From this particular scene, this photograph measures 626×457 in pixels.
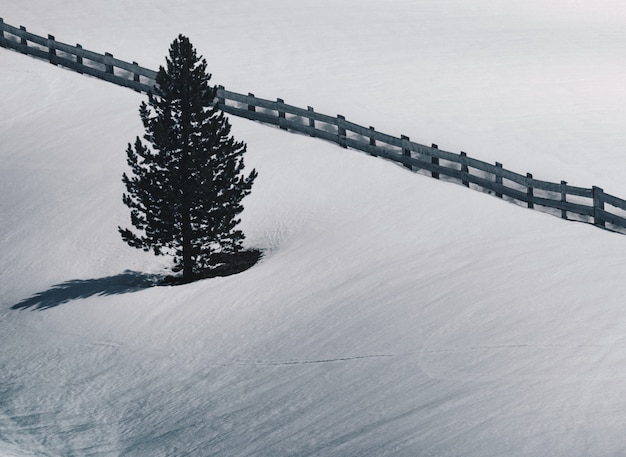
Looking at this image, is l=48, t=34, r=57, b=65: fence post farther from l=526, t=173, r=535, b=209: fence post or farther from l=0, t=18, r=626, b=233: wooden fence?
l=526, t=173, r=535, b=209: fence post

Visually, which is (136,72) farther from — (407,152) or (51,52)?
(407,152)

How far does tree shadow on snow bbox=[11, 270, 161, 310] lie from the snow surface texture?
78mm

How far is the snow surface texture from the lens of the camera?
53.1 feet

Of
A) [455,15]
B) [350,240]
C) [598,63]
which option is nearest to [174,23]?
[455,15]

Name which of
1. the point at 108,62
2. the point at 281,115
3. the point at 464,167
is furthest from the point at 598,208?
the point at 108,62

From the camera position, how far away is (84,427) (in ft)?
59.0

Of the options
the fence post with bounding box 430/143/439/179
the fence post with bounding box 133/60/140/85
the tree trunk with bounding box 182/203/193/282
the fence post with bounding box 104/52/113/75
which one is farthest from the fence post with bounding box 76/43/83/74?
the tree trunk with bounding box 182/203/193/282

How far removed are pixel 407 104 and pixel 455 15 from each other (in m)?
17.8

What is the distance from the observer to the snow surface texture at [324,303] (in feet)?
53.1

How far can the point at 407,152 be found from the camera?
84.9 ft

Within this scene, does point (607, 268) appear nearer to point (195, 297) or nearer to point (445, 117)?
point (195, 297)

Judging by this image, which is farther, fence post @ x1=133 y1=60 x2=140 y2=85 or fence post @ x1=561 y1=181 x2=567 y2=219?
fence post @ x1=133 y1=60 x2=140 y2=85

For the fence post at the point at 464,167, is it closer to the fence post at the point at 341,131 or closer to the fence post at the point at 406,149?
the fence post at the point at 406,149

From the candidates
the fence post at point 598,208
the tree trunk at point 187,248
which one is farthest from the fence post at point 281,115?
the fence post at point 598,208
